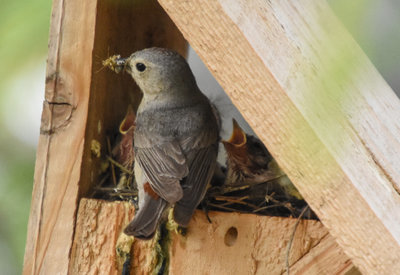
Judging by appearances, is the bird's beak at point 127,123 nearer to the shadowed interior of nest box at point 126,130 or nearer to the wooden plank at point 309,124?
the shadowed interior of nest box at point 126,130

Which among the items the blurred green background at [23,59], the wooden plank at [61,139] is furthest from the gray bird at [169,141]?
the blurred green background at [23,59]

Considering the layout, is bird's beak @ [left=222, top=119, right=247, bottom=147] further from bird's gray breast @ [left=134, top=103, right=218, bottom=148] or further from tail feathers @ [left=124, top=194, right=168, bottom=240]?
tail feathers @ [left=124, top=194, right=168, bottom=240]

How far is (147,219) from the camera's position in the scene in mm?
2146

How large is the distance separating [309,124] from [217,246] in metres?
1.23

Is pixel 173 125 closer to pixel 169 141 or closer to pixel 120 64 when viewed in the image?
pixel 169 141

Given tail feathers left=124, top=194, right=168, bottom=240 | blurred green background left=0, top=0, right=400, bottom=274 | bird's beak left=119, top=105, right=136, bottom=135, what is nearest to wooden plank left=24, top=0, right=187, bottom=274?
bird's beak left=119, top=105, right=136, bottom=135

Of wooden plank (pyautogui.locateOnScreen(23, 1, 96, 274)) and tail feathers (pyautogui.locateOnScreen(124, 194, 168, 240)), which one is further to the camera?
wooden plank (pyautogui.locateOnScreen(23, 1, 96, 274))

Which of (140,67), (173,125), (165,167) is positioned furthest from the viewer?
(140,67)

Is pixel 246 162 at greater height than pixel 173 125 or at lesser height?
lesser

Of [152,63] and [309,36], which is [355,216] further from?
[152,63]

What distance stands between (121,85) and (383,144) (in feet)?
6.54

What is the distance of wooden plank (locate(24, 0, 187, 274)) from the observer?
94.3 inches

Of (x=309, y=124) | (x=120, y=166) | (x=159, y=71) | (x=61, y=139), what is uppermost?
(x=159, y=71)

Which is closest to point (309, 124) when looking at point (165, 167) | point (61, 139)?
point (165, 167)
